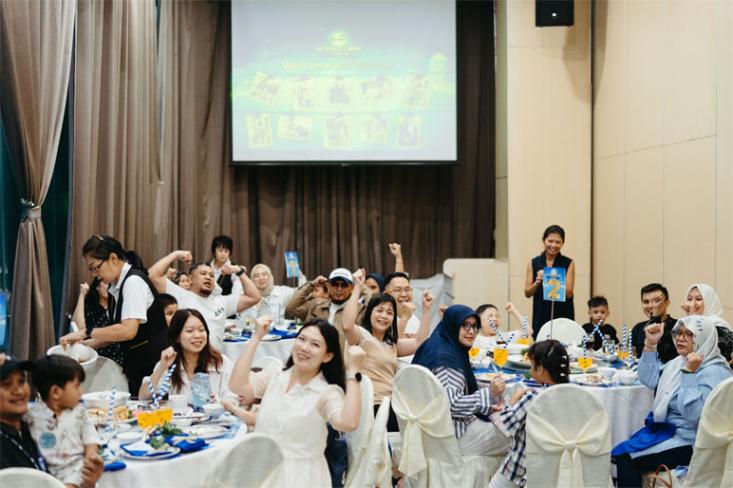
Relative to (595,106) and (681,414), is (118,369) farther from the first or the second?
(595,106)

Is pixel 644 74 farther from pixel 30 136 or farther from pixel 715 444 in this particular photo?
pixel 30 136

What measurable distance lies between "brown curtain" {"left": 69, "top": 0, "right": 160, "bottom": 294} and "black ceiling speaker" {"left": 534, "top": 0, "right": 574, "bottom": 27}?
3.65 m

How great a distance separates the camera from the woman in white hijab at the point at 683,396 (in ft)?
13.0

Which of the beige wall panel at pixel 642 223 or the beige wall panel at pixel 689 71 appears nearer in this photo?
the beige wall panel at pixel 689 71

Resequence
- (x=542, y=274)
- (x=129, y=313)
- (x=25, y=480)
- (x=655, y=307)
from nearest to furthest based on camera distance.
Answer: (x=25, y=480)
(x=129, y=313)
(x=655, y=307)
(x=542, y=274)

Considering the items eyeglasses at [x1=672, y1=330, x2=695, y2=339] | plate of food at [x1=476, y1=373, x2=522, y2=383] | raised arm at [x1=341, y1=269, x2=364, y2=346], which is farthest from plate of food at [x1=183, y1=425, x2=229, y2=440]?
eyeglasses at [x1=672, y1=330, x2=695, y2=339]

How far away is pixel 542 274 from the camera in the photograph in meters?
6.48

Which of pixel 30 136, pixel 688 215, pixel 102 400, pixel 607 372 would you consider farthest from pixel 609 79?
pixel 102 400

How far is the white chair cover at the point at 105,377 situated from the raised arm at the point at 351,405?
1.71 meters

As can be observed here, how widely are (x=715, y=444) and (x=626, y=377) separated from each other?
96 centimetres

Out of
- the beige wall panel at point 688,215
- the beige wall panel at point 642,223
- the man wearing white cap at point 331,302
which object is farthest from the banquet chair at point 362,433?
the beige wall panel at point 642,223

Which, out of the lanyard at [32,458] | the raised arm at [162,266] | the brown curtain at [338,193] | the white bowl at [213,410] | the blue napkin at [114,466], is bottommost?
the blue napkin at [114,466]

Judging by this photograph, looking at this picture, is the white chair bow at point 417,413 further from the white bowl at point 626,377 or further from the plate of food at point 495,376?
the white bowl at point 626,377

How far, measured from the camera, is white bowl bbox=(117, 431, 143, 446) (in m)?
3.33
